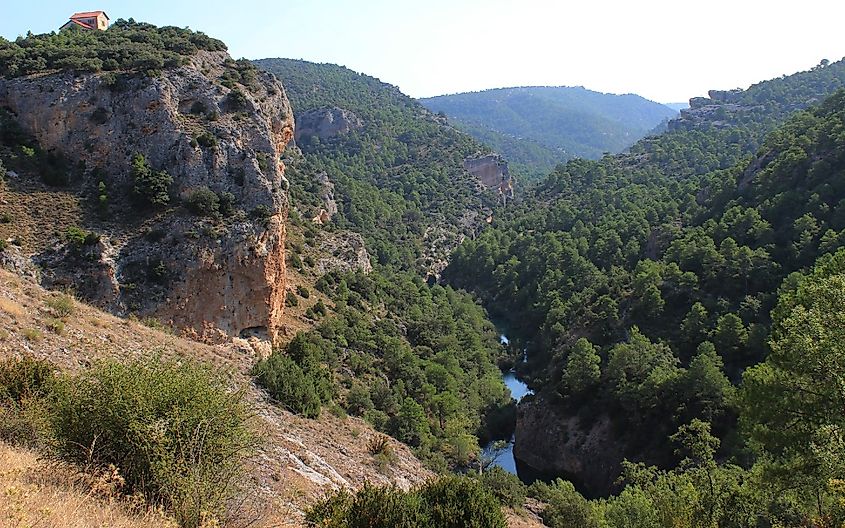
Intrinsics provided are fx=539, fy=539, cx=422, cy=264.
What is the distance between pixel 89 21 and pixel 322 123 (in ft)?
210

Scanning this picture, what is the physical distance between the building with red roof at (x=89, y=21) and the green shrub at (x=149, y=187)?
1013 inches

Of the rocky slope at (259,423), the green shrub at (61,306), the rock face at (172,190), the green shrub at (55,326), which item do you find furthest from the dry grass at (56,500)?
the rock face at (172,190)

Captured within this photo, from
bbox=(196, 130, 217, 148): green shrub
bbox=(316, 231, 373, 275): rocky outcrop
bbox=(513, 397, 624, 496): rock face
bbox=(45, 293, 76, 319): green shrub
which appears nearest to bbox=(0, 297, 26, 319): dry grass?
bbox=(45, 293, 76, 319): green shrub

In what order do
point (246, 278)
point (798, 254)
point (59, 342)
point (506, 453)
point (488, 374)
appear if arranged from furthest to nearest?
point (488, 374), point (506, 453), point (798, 254), point (246, 278), point (59, 342)

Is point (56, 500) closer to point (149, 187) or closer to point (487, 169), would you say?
point (149, 187)

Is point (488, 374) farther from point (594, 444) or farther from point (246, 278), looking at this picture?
point (246, 278)

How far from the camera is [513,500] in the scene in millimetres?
25562

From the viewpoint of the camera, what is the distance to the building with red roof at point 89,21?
4591 cm

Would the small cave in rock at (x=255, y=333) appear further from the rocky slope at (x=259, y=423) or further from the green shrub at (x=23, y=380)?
the green shrub at (x=23, y=380)

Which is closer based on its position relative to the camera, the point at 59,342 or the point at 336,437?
the point at 59,342

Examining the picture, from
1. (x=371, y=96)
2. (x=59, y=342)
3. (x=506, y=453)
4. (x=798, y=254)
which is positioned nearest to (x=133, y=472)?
(x=59, y=342)

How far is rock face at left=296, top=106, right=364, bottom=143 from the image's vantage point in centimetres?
10931

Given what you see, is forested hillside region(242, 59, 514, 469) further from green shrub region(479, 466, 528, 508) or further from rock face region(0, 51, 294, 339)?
rock face region(0, 51, 294, 339)

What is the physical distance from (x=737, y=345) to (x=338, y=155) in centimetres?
8334
